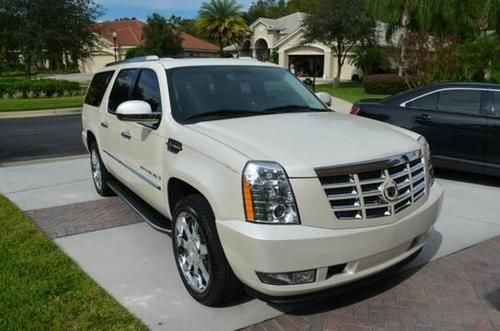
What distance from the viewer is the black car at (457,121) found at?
271 inches

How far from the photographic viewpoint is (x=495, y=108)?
22.7 feet

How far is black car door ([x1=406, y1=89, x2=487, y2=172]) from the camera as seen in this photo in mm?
6973

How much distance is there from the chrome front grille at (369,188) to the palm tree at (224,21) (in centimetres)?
5547

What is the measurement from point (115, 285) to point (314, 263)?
5.99 ft

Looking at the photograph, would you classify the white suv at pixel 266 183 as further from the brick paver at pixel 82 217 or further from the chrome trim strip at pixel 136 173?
the brick paver at pixel 82 217

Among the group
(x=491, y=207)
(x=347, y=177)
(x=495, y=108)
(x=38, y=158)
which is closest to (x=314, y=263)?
(x=347, y=177)

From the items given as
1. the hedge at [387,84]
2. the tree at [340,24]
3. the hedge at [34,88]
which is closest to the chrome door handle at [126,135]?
the hedge at [34,88]

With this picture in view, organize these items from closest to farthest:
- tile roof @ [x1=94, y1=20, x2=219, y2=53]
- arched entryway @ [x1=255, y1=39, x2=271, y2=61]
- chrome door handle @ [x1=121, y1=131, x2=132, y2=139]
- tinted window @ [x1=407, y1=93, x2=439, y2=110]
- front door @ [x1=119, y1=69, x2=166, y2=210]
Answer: front door @ [x1=119, y1=69, x2=166, y2=210] < chrome door handle @ [x1=121, y1=131, x2=132, y2=139] < tinted window @ [x1=407, y1=93, x2=439, y2=110] < arched entryway @ [x1=255, y1=39, x2=271, y2=61] < tile roof @ [x1=94, y1=20, x2=219, y2=53]

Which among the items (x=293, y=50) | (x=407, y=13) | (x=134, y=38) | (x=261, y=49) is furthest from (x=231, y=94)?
(x=134, y=38)

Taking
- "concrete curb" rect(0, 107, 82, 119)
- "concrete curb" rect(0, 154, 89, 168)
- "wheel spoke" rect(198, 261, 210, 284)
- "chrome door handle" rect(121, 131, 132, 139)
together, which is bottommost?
"concrete curb" rect(0, 107, 82, 119)

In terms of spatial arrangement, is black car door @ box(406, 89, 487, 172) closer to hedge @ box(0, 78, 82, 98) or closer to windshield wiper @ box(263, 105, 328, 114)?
windshield wiper @ box(263, 105, 328, 114)

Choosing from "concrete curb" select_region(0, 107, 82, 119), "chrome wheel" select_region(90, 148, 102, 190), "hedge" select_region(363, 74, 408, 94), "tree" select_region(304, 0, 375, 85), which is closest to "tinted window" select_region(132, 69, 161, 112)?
"chrome wheel" select_region(90, 148, 102, 190)

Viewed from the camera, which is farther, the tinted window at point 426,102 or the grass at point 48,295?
the tinted window at point 426,102

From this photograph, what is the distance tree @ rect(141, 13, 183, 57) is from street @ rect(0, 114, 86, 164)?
99.7 ft
